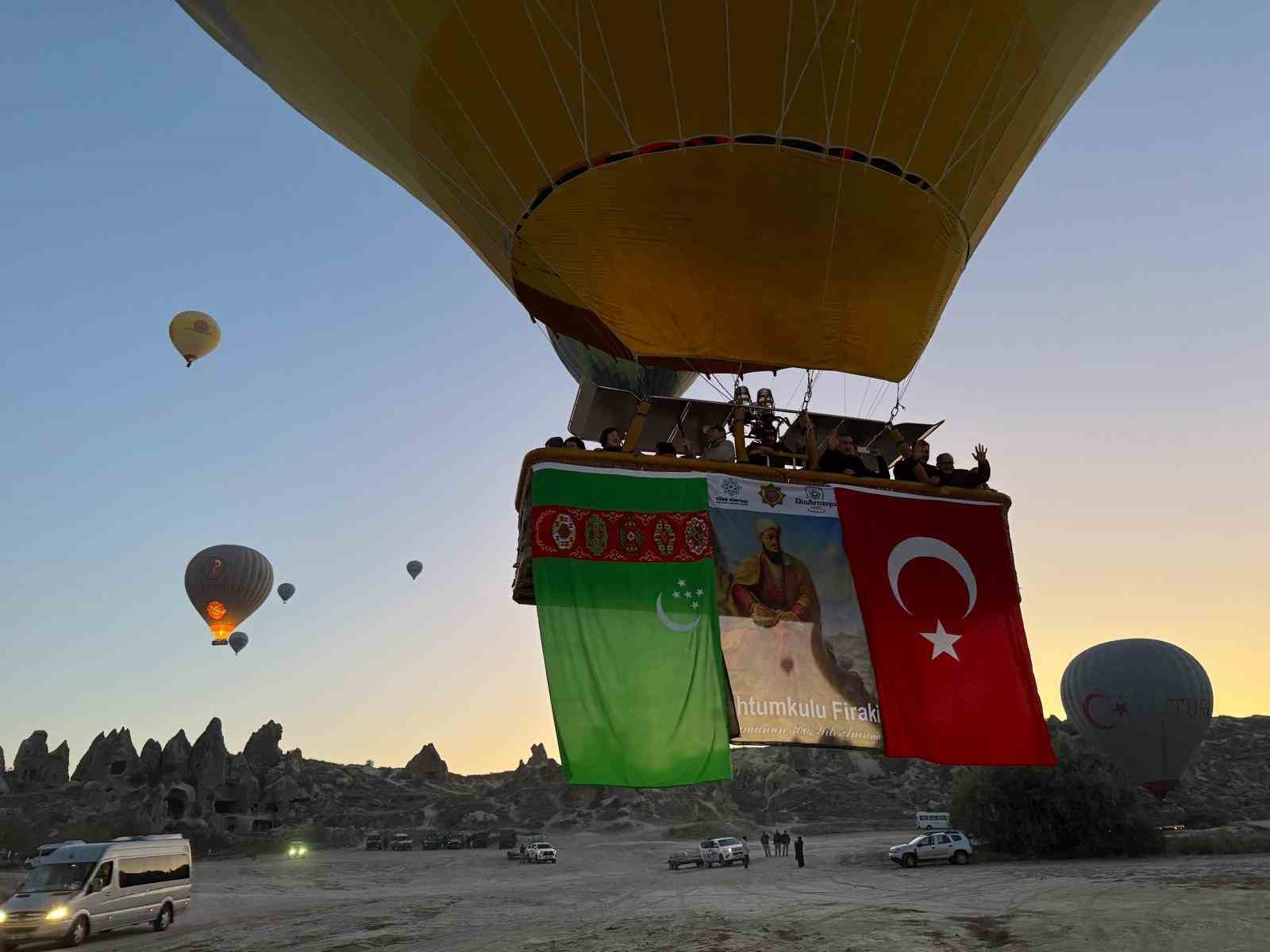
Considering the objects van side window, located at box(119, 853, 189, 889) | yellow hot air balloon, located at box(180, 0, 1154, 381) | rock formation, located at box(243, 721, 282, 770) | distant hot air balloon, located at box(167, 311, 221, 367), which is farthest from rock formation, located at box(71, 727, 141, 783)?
yellow hot air balloon, located at box(180, 0, 1154, 381)

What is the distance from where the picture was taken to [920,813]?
47.4 meters

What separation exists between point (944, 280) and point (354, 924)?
16236mm

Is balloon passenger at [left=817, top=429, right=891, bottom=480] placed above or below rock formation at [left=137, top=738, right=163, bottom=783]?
below

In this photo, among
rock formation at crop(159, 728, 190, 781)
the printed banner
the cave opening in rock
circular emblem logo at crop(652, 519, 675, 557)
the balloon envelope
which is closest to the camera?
the printed banner

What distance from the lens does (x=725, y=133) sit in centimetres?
943

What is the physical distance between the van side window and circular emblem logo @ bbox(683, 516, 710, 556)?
51.3 feet

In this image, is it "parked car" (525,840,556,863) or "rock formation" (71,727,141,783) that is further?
"rock formation" (71,727,141,783)

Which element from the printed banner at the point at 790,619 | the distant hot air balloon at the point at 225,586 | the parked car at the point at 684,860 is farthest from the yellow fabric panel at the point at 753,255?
the distant hot air balloon at the point at 225,586

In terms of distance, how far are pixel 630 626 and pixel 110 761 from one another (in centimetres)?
8339

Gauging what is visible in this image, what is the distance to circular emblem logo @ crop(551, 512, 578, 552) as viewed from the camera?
330 inches

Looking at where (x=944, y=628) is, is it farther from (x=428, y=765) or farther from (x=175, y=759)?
(x=428, y=765)

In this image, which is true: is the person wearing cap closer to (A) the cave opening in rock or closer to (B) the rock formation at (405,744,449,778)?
(A) the cave opening in rock

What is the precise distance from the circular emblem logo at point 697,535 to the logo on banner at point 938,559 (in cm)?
195

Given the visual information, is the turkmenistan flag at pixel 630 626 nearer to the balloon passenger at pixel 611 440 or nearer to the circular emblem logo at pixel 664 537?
the circular emblem logo at pixel 664 537
